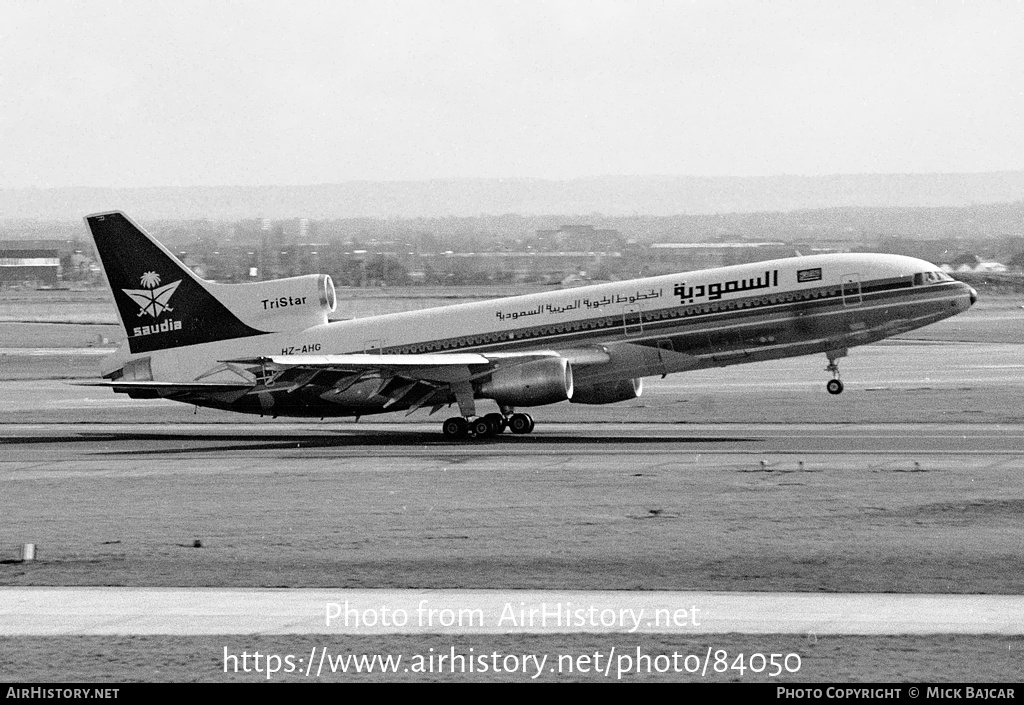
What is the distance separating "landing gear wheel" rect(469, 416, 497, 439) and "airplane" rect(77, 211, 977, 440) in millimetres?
31

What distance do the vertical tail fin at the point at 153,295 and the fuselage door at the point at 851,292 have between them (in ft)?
62.2

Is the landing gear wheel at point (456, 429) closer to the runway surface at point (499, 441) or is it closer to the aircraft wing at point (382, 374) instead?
the runway surface at point (499, 441)

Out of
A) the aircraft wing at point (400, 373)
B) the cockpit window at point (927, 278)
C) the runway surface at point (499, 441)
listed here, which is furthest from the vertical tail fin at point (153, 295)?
the cockpit window at point (927, 278)

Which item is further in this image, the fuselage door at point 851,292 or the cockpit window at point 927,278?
the cockpit window at point 927,278

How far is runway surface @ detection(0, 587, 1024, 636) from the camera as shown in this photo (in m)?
19.2

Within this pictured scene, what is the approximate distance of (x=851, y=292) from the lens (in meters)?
43.8

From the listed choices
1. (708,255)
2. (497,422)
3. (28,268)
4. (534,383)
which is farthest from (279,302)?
(28,268)

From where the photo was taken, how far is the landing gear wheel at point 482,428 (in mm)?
44750

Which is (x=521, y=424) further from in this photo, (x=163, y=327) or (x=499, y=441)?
(x=163, y=327)

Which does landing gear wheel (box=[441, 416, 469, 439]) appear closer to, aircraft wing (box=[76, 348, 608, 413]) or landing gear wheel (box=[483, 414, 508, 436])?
aircraft wing (box=[76, 348, 608, 413])

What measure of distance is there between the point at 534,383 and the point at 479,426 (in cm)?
267

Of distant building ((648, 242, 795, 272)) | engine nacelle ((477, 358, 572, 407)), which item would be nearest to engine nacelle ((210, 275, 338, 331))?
engine nacelle ((477, 358, 572, 407))

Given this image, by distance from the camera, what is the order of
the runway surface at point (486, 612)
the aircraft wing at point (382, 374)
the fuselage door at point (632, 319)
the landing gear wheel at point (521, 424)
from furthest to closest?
the landing gear wheel at point (521, 424) < the fuselage door at point (632, 319) < the aircraft wing at point (382, 374) < the runway surface at point (486, 612)
